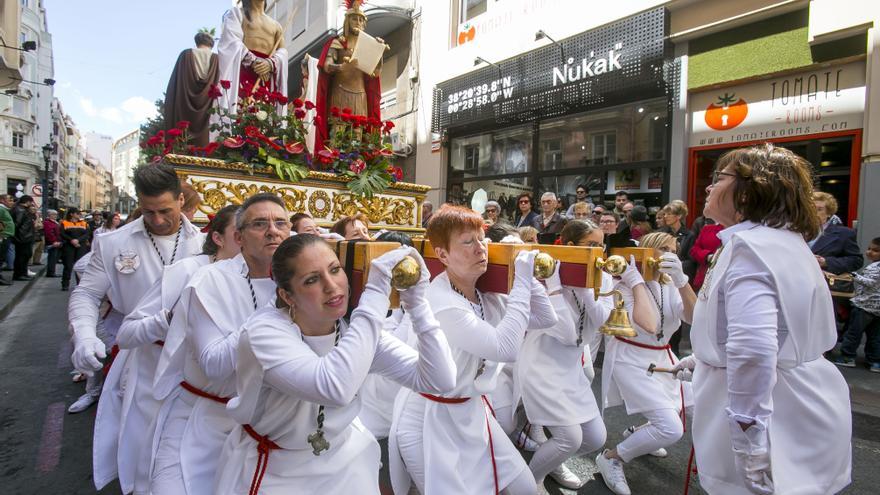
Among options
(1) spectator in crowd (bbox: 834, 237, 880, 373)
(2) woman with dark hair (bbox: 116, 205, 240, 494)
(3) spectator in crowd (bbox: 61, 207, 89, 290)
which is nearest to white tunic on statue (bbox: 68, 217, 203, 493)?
(2) woman with dark hair (bbox: 116, 205, 240, 494)

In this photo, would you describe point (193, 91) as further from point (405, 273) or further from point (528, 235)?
point (405, 273)

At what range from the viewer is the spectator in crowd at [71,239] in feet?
40.9

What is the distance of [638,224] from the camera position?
6.63 metres

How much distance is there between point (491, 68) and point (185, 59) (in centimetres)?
1023

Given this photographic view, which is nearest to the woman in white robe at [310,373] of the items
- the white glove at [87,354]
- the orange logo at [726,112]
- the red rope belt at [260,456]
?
the red rope belt at [260,456]

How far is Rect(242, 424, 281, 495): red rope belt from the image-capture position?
5.71ft

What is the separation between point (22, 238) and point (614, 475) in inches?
584

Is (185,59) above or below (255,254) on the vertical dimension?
above

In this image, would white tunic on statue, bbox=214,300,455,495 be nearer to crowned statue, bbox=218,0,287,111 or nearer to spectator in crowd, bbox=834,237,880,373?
crowned statue, bbox=218,0,287,111

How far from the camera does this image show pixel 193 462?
211 cm

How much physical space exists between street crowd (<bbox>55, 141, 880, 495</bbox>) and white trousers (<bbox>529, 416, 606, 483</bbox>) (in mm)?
11

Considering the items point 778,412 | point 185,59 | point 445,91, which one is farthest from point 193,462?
point 445,91

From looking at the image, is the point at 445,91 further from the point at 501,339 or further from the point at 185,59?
the point at 501,339

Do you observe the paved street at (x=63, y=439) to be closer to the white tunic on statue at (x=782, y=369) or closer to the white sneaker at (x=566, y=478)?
the white sneaker at (x=566, y=478)
